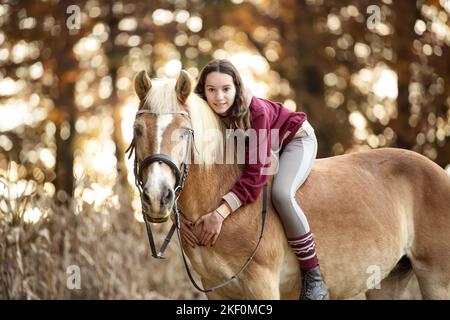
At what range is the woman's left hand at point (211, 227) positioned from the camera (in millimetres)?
3797

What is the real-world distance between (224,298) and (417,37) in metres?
7.21

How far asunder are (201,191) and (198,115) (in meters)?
0.47

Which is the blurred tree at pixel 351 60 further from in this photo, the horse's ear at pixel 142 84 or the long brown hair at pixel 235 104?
the horse's ear at pixel 142 84

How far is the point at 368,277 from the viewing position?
181 inches

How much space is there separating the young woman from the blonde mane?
5.3 inches

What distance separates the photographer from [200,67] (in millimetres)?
11000

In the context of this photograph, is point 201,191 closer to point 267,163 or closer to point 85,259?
point 267,163

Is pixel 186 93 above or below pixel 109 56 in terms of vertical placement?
below

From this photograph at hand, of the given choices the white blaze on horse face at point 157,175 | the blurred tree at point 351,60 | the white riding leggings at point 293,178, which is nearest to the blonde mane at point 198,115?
the white blaze on horse face at point 157,175

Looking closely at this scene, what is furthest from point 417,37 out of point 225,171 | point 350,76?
point 225,171

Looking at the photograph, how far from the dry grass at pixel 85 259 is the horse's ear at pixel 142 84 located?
2.80 m

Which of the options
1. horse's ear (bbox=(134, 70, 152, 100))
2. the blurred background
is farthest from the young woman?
the blurred background

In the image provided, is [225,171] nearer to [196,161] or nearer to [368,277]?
[196,161]

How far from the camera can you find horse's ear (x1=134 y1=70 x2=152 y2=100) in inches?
145
